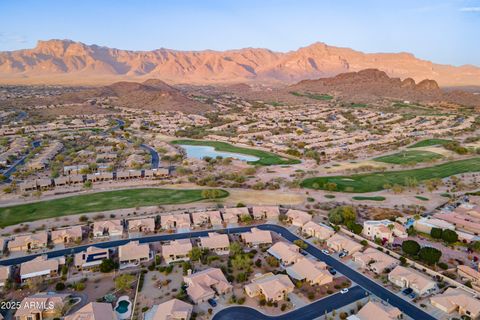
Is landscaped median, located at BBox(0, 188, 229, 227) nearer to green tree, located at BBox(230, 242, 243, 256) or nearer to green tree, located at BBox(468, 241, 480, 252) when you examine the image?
green tree, located at BBox(230, 242, 243, 256)

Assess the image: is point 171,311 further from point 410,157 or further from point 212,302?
point 410,157

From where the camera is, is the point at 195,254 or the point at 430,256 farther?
the point at 195,254

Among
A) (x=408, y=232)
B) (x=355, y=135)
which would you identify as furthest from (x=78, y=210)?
(x=355, y=135)

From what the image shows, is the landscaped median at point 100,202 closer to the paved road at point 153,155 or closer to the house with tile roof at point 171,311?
the paved road at point 153,155

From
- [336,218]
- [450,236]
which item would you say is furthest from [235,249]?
[450,236]

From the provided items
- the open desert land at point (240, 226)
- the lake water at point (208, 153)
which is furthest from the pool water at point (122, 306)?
the lake water at point (208, 153)

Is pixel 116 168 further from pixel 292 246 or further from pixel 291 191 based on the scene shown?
pixel 292 246

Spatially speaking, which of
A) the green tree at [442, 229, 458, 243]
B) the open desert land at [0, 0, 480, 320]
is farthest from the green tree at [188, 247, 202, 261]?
the green tree at [442, 229, 458, 243]
